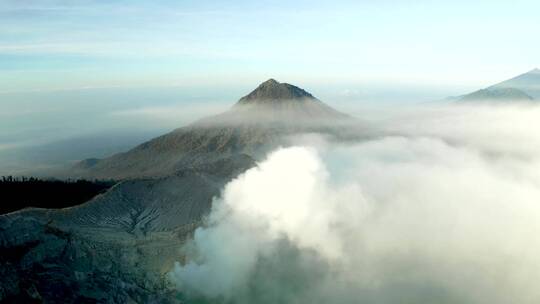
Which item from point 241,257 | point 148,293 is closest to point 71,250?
point 148,293

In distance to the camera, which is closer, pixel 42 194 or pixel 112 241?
pixel 112 241

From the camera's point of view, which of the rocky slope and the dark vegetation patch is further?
the dark vegetation patch

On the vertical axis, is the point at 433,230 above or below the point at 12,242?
below

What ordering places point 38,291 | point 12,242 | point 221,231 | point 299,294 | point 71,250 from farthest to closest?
point 221,231, point 299,294, point 71,250, point 12,242, point 38,291

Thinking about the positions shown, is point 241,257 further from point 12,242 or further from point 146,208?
point 12,242

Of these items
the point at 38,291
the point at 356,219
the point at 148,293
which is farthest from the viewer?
the point at 356,219

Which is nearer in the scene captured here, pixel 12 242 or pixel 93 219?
pixel 12 242

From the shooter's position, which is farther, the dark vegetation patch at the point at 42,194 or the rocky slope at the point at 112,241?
the dark vegetation patch at the point at 42,194

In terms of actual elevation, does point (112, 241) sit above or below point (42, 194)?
below
